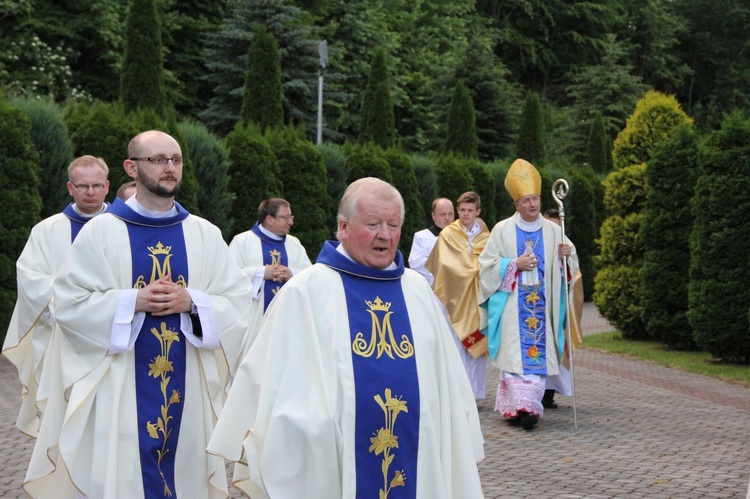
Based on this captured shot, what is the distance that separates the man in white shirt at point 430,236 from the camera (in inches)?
499

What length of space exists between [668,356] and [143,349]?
12.6 meters

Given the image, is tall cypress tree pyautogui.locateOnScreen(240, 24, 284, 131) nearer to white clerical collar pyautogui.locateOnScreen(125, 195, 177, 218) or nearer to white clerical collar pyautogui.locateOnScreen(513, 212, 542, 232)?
white clerical collar pyautogui.locateOnScreen(513, 212, 542, 232)

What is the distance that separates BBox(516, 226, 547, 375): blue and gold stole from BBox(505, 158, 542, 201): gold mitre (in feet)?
1.34

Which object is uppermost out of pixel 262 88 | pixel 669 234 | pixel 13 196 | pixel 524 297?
pixel 262 88

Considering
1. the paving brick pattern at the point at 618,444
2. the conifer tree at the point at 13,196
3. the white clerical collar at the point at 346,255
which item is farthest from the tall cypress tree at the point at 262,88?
the white clerical collar at the point at 346,255

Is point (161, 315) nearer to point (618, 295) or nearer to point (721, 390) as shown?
point (721, 390)

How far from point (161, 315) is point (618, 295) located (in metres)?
14.5

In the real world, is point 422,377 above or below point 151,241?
below

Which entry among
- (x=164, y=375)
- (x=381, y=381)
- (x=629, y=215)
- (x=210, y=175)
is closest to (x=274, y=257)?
(x=164, y=375)

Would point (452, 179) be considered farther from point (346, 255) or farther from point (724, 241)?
point (346, 255)

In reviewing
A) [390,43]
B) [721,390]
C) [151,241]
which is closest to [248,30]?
[390,43]

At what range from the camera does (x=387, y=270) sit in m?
4.60

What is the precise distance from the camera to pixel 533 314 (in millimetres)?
10625

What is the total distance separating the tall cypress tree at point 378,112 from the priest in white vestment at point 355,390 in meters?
23.0
